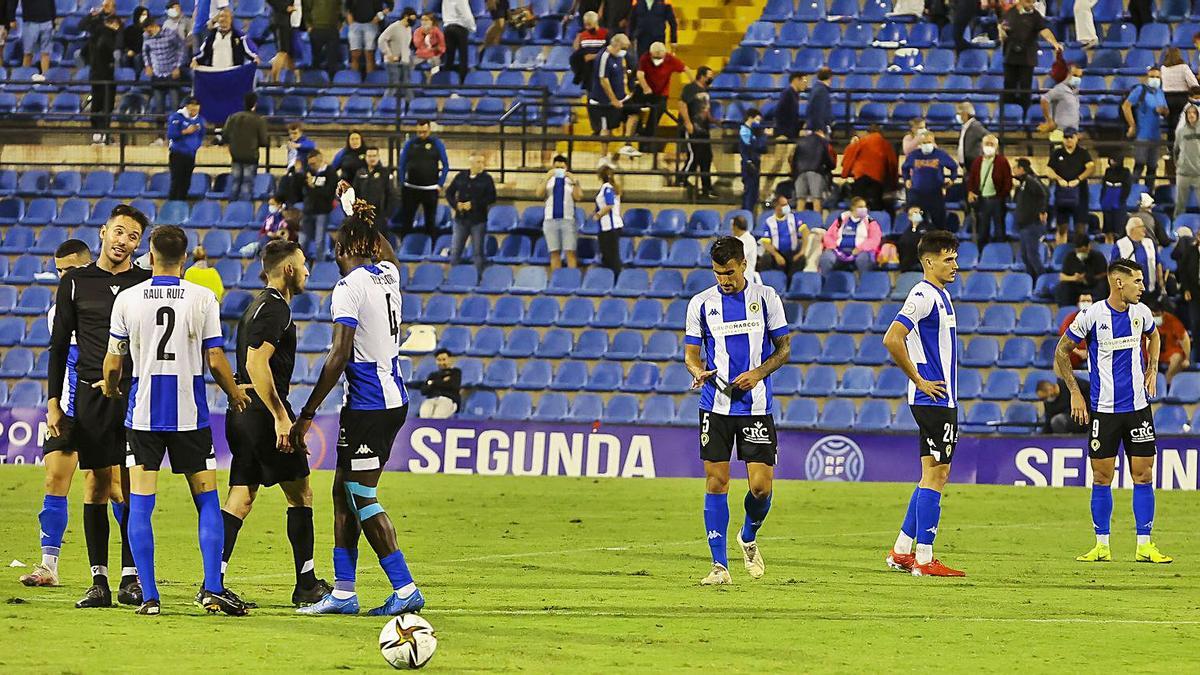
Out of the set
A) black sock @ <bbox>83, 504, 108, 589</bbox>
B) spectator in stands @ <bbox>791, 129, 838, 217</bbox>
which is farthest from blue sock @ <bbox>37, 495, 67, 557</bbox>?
spectator in stands @ <bbox>791, 129, 838, 217</bbox>

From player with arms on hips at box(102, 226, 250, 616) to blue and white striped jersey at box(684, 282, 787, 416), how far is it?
3.65 m

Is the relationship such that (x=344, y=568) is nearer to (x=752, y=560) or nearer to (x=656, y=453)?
(x=752, y=560)

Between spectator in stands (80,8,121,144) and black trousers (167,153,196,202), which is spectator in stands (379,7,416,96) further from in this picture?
spectator in stands (80,8,121,144)

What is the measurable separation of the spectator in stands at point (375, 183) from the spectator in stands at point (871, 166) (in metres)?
6.37

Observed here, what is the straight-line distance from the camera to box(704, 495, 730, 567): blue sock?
40.3ft

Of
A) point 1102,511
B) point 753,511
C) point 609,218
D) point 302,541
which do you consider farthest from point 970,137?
point 302,541

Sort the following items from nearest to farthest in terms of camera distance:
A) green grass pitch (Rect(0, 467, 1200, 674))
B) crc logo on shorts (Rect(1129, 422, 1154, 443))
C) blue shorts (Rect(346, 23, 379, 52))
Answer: green grass pitch (Rect(0, 467, 1200, 674)), crc logo on shorts (Rect(1129, 422, 1154, 443)), blue shorts (Rect(346, 23, 379, 52))

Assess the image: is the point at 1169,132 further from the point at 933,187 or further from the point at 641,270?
the point at 641,270

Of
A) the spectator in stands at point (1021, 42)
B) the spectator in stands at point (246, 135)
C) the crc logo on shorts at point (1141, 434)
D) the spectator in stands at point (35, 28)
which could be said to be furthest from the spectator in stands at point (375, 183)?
the crc logo on shorts at point (1141, 434)

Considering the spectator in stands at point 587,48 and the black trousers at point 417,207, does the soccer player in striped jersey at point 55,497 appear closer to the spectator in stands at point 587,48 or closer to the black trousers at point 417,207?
the black trousers at point 417,207

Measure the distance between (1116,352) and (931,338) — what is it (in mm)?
2430

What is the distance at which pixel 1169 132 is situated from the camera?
26.5m

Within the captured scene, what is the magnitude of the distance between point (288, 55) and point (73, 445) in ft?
66.4

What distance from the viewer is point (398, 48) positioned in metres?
29.2
